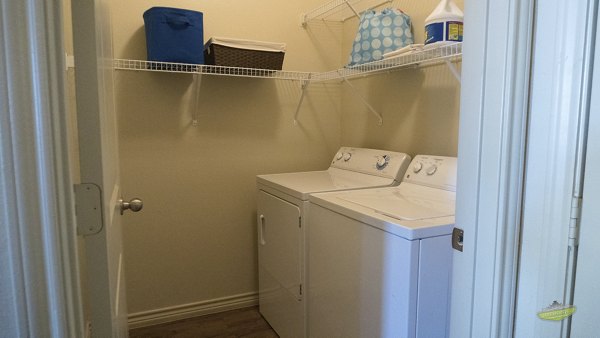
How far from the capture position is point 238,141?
251 cm

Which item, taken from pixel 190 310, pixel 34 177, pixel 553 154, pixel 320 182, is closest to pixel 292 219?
pixel 320 182

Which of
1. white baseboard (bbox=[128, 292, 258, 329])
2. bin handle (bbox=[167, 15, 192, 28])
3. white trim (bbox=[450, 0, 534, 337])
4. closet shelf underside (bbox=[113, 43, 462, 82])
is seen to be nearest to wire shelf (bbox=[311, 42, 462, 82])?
closet shelf underside (bbox=[113, 43, 462, 82])

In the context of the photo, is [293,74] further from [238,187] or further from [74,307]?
[74,307]

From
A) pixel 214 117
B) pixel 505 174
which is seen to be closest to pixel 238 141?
pixel 214 117

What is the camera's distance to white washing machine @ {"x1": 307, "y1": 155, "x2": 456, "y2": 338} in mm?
1259

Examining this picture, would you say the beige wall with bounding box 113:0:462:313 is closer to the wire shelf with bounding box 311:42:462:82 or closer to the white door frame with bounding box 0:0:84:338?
the wire shelf with bounding box 311:42:462:82

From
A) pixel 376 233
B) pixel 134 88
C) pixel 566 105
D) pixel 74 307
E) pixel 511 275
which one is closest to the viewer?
pixel 74 307

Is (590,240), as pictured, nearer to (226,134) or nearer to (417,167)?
(417,167)

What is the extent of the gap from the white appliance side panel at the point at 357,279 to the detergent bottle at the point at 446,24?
2.70 feet

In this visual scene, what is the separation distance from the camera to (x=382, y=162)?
2.14 meters

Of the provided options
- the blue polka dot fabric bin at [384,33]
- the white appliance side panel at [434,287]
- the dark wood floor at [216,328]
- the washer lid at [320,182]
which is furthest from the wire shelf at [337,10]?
the dark wood floor at [216,328]

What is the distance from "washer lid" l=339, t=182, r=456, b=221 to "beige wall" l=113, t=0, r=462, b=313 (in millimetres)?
316

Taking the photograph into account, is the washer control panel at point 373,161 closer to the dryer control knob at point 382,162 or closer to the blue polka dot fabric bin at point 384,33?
the dryer control knob at point 382,162

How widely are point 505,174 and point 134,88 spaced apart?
79.4 inches
